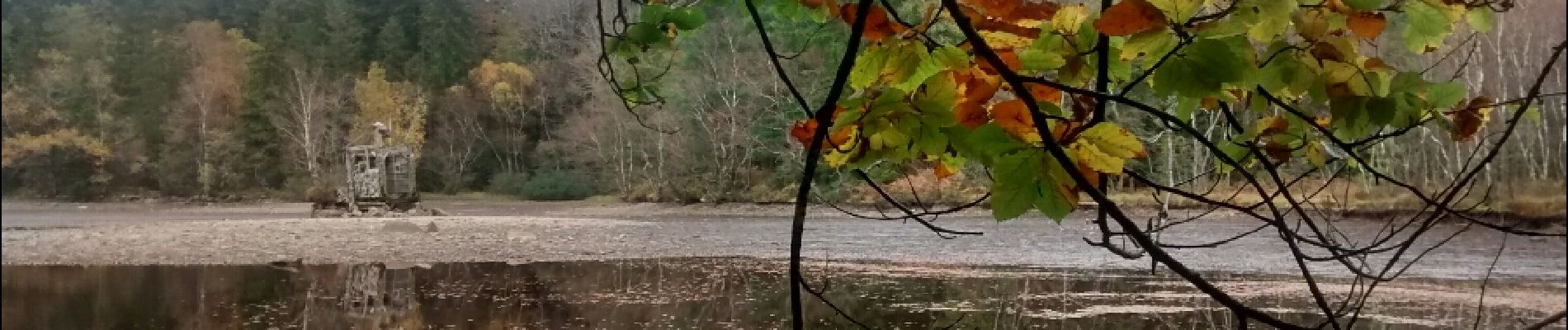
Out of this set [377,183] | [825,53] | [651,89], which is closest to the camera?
[651,89]

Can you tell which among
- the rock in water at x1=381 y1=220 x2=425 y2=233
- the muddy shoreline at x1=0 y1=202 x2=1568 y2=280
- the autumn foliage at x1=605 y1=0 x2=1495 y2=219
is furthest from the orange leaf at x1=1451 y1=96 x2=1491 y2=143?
the rock in water at x1=381 y1=220 x2=425 y2=233

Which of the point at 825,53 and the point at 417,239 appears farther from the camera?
the point at 417,239

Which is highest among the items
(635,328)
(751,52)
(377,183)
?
(751,52)

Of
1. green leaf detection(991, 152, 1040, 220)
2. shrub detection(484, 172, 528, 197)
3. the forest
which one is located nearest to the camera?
green leaf detection(991, 152, 1040, 220)

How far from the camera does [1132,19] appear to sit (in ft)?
0.76

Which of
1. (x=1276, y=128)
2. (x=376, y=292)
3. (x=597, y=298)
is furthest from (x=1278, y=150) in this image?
(x=376, y=292)

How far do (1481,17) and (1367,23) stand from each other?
0.25 ft

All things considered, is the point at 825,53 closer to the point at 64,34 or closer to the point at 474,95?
the point at 474,95

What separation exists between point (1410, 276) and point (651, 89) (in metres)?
0.94

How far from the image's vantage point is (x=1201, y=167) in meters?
0.73

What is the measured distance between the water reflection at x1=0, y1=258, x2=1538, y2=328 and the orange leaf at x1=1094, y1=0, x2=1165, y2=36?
0.71 metres

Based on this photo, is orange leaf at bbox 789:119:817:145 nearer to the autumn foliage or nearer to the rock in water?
the autumn foliage

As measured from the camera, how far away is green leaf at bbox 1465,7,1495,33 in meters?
0.35

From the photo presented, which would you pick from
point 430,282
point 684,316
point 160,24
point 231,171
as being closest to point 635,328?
point 684,316
